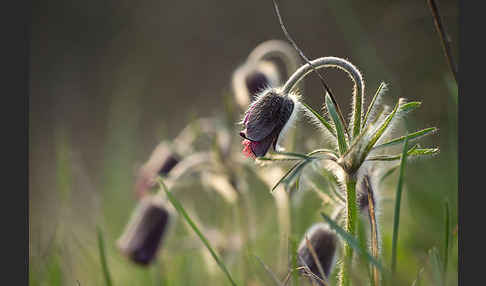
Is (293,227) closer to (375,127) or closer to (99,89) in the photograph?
(375,127)

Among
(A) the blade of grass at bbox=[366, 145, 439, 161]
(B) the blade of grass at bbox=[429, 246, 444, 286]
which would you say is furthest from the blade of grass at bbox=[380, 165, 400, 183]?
(B) the blade of grass at bbox=[429, 246, 444, 286]

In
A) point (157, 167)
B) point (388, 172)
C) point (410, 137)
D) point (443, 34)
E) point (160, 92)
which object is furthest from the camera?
point (160, 92)

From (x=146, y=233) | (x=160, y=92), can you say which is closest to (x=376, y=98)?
(x=146, y=233)

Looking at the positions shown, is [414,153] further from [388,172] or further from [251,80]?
[251,80]

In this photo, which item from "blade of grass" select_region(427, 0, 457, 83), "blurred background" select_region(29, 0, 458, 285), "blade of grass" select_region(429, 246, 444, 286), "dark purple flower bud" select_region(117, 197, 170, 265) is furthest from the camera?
"blurred background" select_region(29, 0, 458, 285)

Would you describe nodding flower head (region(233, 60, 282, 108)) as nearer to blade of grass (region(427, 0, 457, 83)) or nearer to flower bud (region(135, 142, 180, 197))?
flower bud (region(135, 142, 180, 197))

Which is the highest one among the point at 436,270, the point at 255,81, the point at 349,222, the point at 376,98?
the point at 255,81

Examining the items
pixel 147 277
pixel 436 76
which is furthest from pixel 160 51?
pixel 147 277
